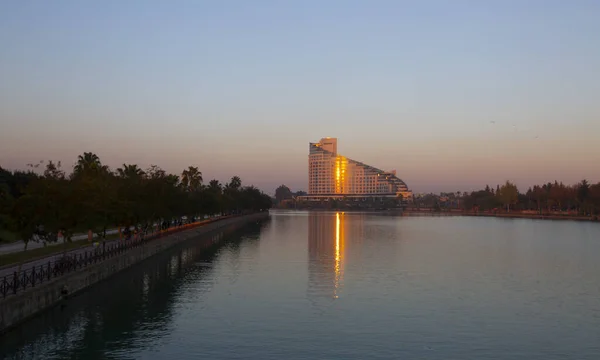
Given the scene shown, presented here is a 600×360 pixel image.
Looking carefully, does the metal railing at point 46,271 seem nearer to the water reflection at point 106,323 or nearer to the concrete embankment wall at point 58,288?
the concrete embankment wall at point 58,288

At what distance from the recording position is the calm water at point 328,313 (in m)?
28.1

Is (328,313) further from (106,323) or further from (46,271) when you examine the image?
(46,271)

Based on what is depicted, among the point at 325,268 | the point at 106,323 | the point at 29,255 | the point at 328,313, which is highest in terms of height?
the point at 29,255

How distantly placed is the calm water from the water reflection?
3.3 inches

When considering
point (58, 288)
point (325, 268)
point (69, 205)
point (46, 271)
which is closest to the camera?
point (46, 271)

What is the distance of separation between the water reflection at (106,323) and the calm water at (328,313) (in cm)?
8

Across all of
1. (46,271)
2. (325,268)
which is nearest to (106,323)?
(46,271)

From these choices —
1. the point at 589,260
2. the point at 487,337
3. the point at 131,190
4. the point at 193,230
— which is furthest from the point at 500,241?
the point at 487,337

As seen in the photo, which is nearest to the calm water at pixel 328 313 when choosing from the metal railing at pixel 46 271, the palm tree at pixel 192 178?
the metal railing at pixel 46 271

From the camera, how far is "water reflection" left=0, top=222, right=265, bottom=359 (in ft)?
89.6

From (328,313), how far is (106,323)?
13.7 metres

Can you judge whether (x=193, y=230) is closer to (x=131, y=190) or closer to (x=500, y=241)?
(x=131, y=190)

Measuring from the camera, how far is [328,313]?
119 feet

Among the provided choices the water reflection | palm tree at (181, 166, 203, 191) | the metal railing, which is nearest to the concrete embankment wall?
the metal railing
